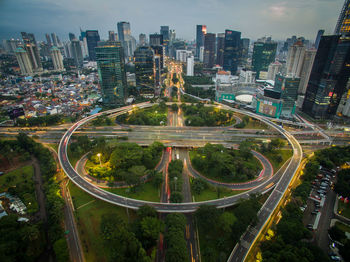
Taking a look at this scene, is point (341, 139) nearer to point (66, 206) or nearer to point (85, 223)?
point (85, 223)

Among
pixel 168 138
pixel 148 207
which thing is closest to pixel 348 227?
pixel 148 207

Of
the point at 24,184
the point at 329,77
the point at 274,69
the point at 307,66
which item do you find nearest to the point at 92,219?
the point at 24,184

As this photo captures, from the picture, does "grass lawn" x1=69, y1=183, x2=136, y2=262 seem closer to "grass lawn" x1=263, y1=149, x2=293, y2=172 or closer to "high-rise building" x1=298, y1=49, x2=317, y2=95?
"grass lawn" x1=263, y1=149, x2=293, y2=172

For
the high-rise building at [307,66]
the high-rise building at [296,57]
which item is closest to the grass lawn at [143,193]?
the high-rise building at [307,66]

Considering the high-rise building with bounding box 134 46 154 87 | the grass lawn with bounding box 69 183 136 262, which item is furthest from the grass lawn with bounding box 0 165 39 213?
the high-rise building with bounding box 134 46 154 87

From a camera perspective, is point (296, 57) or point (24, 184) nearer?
point (24, 184)

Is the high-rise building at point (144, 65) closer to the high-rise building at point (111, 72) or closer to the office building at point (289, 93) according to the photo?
the high-rise building at point (111, 72)

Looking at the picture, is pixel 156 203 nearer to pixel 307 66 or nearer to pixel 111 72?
pixel 111 72
